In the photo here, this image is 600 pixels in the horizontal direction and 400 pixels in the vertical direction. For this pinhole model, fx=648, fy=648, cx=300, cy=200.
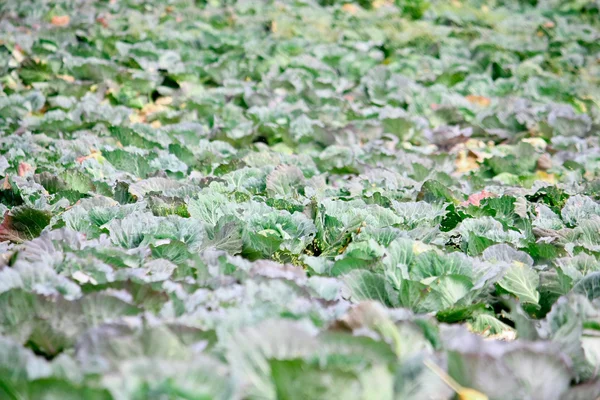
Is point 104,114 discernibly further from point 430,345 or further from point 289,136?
point 430,345

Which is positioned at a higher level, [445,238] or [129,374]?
[129,374]

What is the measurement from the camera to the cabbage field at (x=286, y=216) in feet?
4.38

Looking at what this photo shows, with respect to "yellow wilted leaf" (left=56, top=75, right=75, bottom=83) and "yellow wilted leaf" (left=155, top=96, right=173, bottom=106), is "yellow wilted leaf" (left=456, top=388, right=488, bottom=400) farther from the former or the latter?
"yellow wilted leaf" (left=56, top=75, right=75, bottom=83)

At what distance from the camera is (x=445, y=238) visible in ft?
8.10

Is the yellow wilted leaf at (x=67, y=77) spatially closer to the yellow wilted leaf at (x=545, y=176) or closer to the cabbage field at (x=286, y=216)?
the cabbage field at (x=286, y=216)

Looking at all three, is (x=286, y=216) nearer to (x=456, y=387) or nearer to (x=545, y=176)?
(x=456, y=387)

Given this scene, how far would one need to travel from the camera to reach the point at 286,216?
2.40 metres

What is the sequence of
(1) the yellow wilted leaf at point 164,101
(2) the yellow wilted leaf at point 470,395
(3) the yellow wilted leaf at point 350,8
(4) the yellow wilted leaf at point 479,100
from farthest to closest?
1. (3) the yellow wilted leaf at point 350,8
2. (4) the yellow wilted leaf at point 479,100
3. (1) the yellow wilted leaf at point 164,101
4. (2) the yellow wilted leaf at point 470,395

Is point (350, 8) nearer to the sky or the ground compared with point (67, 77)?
nearer to the sky

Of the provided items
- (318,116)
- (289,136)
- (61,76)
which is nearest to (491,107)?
(318,116)

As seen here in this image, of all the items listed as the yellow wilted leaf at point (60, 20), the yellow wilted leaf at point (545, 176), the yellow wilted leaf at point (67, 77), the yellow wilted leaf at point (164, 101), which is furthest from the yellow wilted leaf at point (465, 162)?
the yellow wilted leaf at point (60, 20)

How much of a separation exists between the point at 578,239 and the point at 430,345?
116 centimetres

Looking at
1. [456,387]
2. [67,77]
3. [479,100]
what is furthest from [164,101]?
[456,387]

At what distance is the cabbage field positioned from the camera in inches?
52.6
